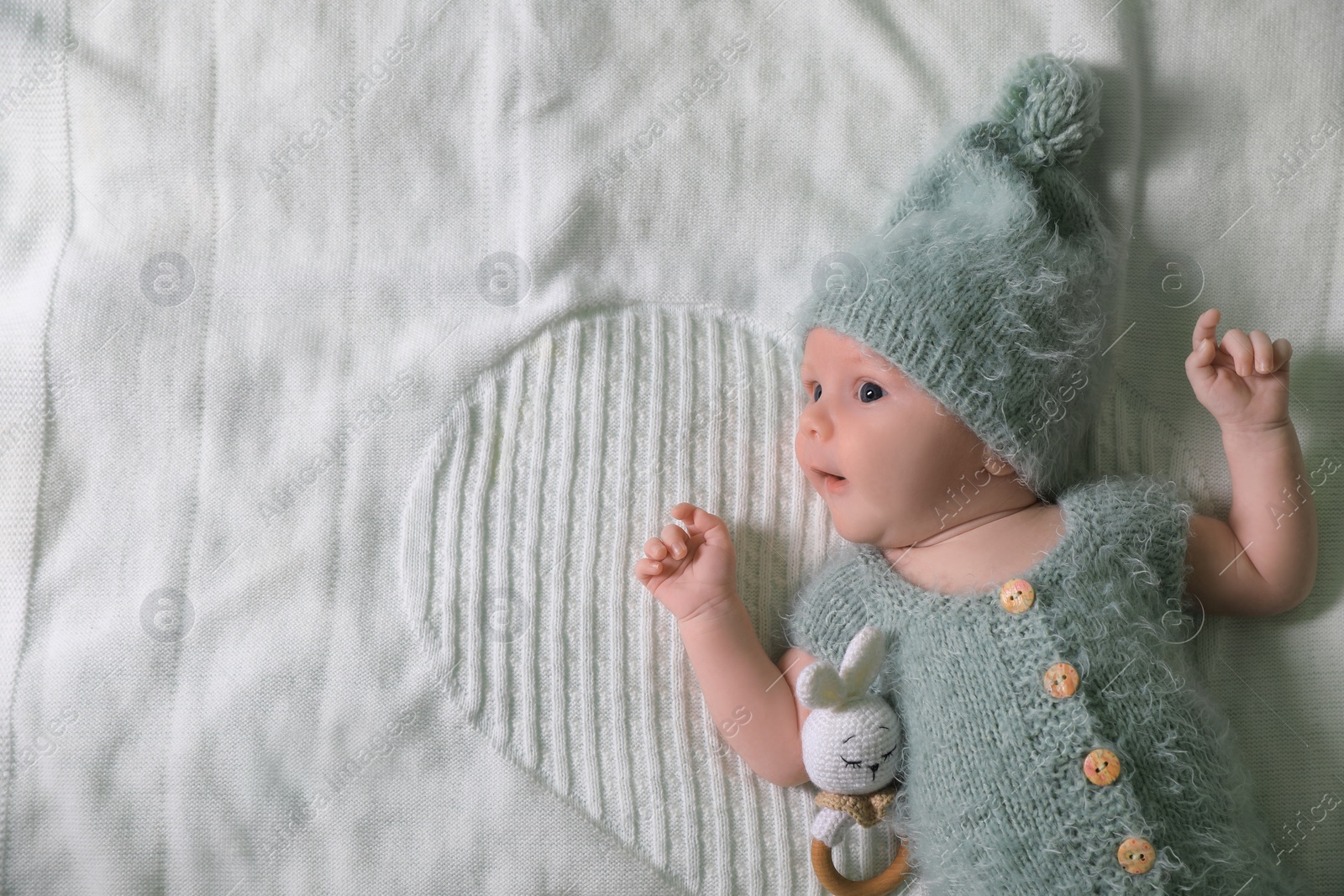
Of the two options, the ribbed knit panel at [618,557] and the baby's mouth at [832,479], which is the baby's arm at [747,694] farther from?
the baby's mouth at [832,479]

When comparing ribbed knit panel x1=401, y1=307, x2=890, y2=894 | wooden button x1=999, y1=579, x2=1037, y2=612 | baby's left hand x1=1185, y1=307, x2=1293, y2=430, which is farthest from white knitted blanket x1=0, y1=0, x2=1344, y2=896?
wooden button x1=999, y1=579, x2=1037, y2=612

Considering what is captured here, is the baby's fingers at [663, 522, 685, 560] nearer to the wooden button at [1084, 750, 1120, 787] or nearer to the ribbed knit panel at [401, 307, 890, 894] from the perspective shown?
the ribbed knit panel at [401, 307, 890, 894]

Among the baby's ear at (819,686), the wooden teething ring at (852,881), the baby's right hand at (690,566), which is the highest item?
the baby's right hand at (690,566)

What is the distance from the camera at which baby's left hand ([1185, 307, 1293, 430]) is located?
1.08m

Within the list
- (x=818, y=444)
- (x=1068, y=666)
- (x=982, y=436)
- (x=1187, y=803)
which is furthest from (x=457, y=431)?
(x=1187, y=803)

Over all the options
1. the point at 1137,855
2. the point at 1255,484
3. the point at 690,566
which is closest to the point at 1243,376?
the point at 1255,484

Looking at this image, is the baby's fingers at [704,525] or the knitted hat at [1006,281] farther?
the baby's fingers at [704,525]

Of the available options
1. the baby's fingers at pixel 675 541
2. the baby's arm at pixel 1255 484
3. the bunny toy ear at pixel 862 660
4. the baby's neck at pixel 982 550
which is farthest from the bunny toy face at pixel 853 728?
the baby's arm at pixel 1255 484

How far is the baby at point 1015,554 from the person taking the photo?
38.2 inches

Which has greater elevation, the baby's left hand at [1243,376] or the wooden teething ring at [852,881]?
the baby's left hand at [1243,376]

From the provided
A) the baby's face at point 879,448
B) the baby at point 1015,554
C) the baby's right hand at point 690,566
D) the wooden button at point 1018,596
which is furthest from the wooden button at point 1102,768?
the baby's right hand at point 690,566

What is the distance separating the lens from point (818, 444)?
3.53 ft

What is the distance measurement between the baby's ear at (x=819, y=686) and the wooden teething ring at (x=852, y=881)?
21cm

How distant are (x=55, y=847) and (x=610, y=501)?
2.35 feet
